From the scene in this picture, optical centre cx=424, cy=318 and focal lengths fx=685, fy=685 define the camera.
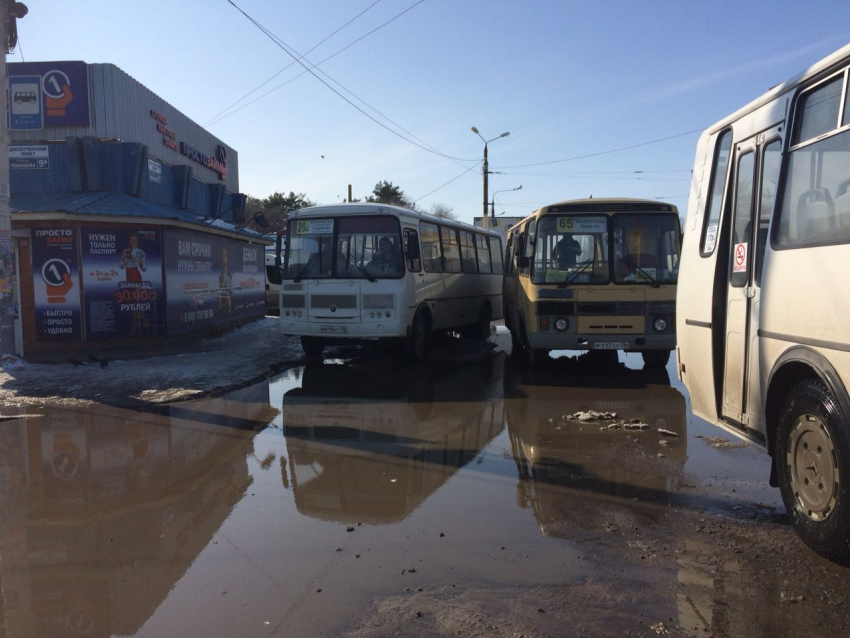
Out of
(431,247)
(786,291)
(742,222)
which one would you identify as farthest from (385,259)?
(786,291)

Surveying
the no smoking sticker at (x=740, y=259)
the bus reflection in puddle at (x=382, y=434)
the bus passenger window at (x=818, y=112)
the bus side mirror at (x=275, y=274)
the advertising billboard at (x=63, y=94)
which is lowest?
the bus reflection in puddle at (x=382, y=434)

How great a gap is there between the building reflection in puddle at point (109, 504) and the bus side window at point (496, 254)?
10.7 meters

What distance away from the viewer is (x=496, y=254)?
1900cm

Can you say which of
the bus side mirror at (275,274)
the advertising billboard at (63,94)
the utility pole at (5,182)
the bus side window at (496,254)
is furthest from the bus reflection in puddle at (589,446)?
the advertising billboard at (63,94)

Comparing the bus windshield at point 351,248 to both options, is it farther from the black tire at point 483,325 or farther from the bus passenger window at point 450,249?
the black tire at point 483,325

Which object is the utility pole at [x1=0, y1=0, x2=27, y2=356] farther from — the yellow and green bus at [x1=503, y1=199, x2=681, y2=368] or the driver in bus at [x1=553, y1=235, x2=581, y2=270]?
the driver in bus at [x1=553, y1=235, x2=581, y2=270]

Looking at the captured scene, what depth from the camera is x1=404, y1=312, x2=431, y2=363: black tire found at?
1234 centimetres

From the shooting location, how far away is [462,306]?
15.3m

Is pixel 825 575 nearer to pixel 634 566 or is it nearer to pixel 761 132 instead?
pixel 634 566

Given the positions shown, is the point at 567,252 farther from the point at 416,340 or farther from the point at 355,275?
the point at 355,275

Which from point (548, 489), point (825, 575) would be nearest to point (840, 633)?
point (825, 575)

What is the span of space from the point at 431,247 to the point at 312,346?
9.82ft

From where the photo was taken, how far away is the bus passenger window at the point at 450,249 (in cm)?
1434

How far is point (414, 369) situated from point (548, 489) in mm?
6707
